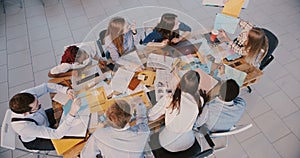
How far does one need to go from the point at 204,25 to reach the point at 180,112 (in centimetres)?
232

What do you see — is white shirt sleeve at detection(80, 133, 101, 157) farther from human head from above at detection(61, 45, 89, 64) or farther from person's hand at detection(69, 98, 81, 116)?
human head from above at detection(61, 45, 89, 64)

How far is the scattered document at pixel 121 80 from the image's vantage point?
220 cm

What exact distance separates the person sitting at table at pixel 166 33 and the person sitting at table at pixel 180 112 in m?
0.71

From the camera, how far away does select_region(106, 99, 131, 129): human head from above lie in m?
1.75

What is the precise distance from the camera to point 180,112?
1.94 meters

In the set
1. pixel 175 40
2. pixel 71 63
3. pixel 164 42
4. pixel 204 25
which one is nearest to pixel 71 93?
pixel 71 63

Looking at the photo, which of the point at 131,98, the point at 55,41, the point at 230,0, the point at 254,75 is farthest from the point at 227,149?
the point at 55,41

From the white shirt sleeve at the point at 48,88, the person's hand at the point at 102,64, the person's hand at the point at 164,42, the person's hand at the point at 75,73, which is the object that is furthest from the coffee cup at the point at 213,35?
the white shirt sleeve at the point at 48,88

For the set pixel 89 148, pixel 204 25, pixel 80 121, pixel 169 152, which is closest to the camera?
pixel 89 148

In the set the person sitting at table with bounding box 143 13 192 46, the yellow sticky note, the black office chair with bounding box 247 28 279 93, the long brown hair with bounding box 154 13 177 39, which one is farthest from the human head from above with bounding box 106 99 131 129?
the yellow sticky note

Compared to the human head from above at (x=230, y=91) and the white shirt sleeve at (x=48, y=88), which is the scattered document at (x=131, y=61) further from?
the human head from above at (x=230, y=91)

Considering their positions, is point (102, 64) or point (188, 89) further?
point (102, 64)

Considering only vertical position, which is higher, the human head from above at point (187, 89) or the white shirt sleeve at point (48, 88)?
the human head from above at point (187, 89)

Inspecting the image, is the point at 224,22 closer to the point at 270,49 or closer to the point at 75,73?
the point at 270,49
